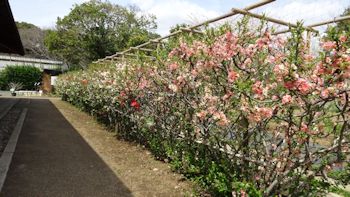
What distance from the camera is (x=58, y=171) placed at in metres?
5.14

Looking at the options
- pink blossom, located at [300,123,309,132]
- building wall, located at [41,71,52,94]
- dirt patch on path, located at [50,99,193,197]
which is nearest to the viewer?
pink blossom, located at [300,123,309,132]

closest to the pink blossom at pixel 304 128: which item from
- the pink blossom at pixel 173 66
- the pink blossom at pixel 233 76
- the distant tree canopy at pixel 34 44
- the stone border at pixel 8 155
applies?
the pink blossom at pixel 233 76

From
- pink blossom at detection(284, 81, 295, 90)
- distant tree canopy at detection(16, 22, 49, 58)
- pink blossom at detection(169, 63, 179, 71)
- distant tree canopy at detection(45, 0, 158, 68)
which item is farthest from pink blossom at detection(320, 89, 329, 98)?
distant tree canopy at detection(16, 22, 49, 58)

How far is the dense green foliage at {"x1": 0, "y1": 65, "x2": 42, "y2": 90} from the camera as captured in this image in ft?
102

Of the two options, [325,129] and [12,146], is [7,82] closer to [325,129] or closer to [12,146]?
[12,146]

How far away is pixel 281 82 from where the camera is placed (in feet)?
8.66

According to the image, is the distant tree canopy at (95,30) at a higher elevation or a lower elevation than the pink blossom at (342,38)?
higher

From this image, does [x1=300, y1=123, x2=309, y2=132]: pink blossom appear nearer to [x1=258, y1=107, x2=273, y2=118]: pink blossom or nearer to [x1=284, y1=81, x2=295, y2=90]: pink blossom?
[x1=258, y1=107, x2=273, y2=118]: pink blossom

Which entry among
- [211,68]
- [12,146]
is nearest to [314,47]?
[211,68]

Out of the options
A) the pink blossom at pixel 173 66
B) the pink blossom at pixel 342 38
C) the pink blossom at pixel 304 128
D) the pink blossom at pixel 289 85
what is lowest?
the pink blossom at pixel 304 128

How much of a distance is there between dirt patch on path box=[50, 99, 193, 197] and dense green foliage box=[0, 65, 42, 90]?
87.4 feet

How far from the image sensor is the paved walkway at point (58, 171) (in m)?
4.34

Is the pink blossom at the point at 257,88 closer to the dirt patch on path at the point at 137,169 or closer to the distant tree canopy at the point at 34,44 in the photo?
the dirt patch on path at the point at 137,169

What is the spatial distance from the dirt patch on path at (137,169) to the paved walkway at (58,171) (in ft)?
0.54
